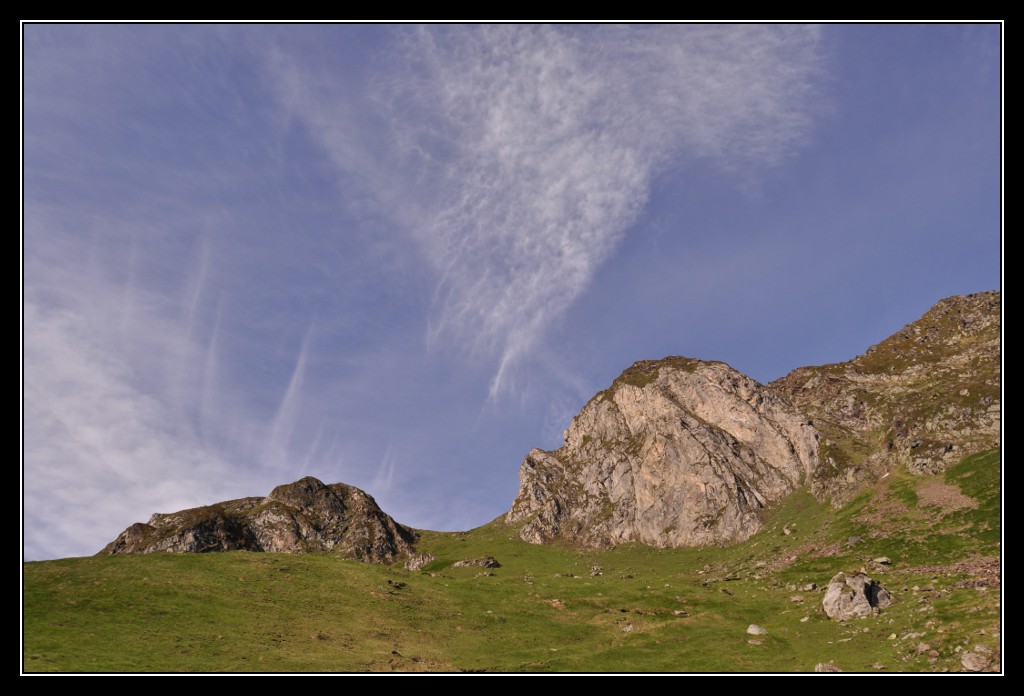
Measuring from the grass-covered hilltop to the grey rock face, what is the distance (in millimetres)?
265

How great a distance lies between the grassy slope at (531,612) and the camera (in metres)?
58.7

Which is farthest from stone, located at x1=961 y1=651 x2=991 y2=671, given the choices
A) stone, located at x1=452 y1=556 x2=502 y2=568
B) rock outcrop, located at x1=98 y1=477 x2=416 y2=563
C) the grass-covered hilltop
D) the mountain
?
rock outcrop, located at x1=98 y1=477 x2=416 y2=563

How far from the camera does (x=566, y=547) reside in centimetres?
18862

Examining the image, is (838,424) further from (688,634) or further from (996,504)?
(688,634)

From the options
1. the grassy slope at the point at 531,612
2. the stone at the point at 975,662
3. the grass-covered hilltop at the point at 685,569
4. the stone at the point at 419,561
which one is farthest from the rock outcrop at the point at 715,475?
the stone at the point at 975,662

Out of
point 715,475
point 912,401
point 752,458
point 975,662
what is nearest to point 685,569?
point 715,475

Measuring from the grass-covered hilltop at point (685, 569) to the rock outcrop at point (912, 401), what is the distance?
654 mm

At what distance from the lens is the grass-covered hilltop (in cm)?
6216

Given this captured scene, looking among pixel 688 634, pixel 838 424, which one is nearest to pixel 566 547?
pixel 838 424

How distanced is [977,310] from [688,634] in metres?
187

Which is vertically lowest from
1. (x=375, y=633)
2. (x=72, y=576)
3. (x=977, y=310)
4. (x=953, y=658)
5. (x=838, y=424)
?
(x=953, y=658)

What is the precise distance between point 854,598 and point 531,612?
48089 mm

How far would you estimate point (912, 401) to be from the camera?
159750mm

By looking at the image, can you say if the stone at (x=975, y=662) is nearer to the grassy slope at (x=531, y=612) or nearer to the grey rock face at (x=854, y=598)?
the grassy slope at (x=531, y=612)
